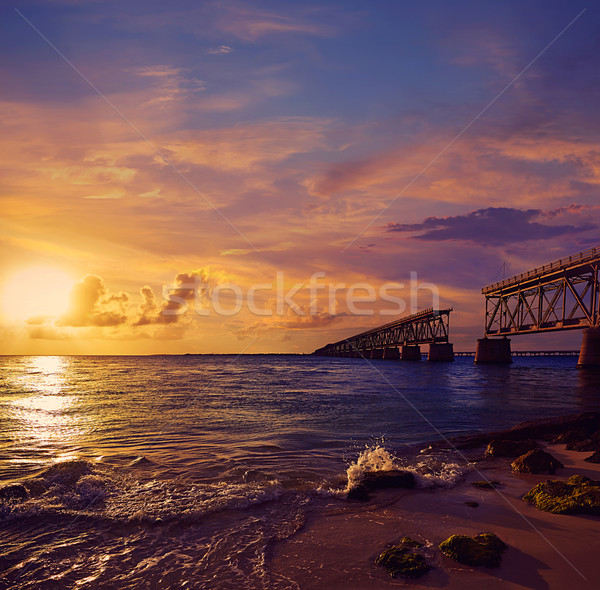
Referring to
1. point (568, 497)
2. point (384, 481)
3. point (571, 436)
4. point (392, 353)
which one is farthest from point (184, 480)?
point (392, 353)

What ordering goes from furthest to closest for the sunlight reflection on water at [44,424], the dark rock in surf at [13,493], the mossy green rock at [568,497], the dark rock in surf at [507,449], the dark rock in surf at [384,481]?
the sunlight reflection on water at [44,424], the dark rock in surf at [507,449], the dark rock in surf at [384,481], the dark rock in surf at [13,493], the mossy green rock at [568,497]

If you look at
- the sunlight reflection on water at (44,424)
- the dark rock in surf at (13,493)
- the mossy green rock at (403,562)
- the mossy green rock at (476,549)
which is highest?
the mossy green rock at (476,549)

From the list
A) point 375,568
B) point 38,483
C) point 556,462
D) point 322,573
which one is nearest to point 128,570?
point 322,573

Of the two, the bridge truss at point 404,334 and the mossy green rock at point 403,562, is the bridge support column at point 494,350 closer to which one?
the bridge truss at point 404,334

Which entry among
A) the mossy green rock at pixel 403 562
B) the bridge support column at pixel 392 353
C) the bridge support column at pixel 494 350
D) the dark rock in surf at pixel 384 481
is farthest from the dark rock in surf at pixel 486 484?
the bridge support column at pixel 392 353

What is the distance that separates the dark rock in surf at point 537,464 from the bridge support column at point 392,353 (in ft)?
449

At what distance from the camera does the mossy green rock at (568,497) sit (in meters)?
7.18

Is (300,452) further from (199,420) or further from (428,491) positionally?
(199,420)

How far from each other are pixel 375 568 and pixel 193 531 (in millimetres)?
3257

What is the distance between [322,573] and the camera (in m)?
5.45

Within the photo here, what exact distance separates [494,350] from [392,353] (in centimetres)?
5924

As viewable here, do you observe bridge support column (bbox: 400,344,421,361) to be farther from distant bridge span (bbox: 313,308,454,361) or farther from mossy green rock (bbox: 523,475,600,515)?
mossy green rock (bbox: 523,475,600,515)

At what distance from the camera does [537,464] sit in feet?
32.9

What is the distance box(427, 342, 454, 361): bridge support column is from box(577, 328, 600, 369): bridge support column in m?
51.3
